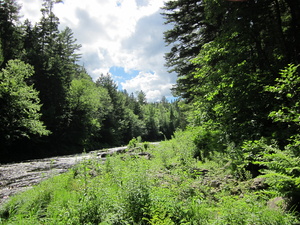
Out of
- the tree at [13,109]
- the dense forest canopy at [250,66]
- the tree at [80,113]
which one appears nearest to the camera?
the dense forest canopy at [250,66]

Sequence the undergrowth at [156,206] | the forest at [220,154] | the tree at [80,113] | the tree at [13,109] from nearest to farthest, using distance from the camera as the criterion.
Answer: the undergrowth at [156,206] → the forest at [220,154] → the tree at [13,109] → the tree at [80,113]

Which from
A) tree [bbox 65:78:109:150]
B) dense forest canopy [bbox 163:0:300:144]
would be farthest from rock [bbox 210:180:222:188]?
tree [bbox 65:78:109:150]

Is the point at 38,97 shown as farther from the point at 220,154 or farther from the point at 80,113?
the point at 220,154

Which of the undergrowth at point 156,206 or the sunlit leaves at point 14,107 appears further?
the sunlit leaves at point 14,107

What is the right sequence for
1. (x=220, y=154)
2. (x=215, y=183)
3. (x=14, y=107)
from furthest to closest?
(x=14, y=107) → (x=220, y=154) → (x=215, y=183)

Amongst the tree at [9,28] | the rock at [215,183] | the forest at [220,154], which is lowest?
the rock at [215,183]

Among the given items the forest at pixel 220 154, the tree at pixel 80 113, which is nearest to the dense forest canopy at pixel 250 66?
the forest at pixel 220 154

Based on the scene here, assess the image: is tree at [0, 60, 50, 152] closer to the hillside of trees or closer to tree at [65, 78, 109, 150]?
the hillside of trees

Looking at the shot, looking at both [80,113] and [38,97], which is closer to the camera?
[38,97]

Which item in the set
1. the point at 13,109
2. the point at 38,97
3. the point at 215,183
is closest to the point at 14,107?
the point at 13,109

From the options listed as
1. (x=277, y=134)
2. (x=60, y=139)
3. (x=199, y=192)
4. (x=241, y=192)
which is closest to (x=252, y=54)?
(x=277, y=134)

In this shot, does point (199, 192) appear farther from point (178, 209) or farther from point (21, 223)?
point (21, 223)

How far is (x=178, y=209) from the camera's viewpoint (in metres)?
3.41

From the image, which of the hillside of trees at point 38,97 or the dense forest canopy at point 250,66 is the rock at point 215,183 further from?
the hillside of trees at point 38,97
